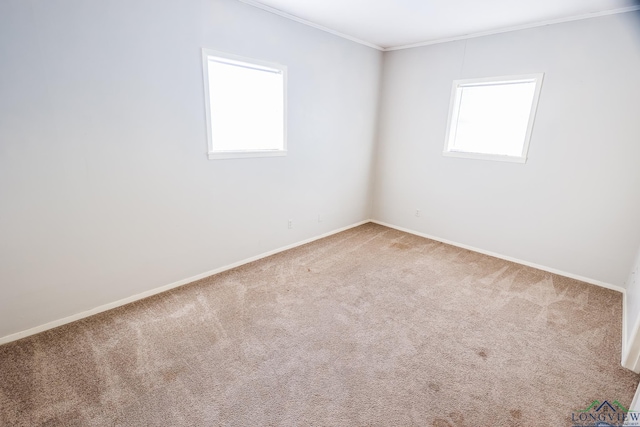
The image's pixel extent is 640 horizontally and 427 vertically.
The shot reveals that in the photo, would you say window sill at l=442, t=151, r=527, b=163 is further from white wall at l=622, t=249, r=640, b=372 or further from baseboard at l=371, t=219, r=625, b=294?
white wall at l=622, t=249, r=640, b=372

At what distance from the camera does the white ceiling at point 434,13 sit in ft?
8.75

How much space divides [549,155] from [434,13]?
1.96 metres

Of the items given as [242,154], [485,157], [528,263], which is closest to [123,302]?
[242,154]

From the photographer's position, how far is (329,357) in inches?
81.0

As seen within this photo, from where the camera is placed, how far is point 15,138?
6.33ft

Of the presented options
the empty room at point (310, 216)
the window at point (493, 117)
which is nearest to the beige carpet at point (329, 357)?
the empty room at point (310, 216)

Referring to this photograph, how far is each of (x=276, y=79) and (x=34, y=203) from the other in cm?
240

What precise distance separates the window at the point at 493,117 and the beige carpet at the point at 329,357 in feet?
5.32

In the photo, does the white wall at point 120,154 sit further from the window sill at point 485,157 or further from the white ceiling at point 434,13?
the window sill at point 485,157

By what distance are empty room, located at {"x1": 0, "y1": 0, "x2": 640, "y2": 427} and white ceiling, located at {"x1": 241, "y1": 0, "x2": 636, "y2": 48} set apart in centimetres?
3

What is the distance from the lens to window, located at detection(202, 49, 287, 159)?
283 centimetres

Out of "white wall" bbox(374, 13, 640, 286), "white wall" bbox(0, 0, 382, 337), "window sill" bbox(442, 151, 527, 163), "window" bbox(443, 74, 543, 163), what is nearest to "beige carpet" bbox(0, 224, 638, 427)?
"white wall" bbox(0, 0, 382, 337)

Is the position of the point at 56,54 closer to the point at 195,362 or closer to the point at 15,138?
the point at 15,138

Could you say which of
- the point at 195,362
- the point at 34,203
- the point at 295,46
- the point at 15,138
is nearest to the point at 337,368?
the point at 195,362
